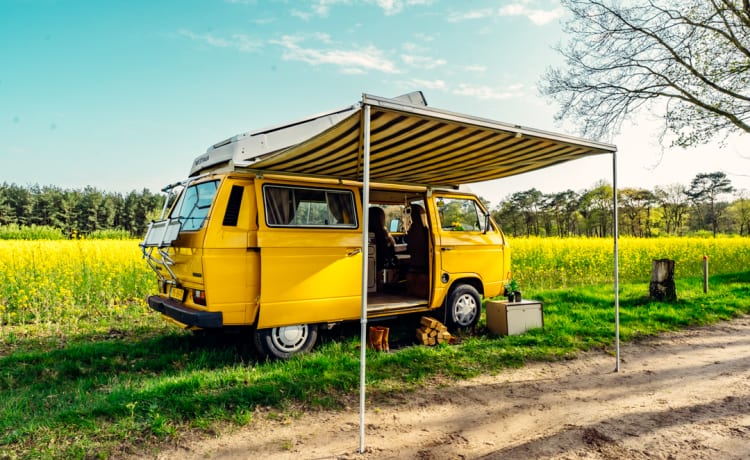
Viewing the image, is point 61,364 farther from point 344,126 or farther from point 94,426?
point 344,126

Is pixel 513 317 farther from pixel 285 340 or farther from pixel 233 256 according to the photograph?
pixel 233 256

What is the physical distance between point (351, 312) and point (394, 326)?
5.92 feet

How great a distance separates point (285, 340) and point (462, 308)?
2810 mm

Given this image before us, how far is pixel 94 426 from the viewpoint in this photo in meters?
3.46

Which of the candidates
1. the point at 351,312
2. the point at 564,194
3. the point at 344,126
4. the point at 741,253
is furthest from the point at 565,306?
the point at 564,194

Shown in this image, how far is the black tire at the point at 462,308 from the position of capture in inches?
262

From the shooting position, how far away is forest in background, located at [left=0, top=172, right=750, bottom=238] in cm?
5209

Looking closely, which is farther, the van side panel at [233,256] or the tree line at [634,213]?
the tree line at [634,213]

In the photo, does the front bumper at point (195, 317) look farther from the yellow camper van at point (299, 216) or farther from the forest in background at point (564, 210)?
the forest in background at point (564, 210)

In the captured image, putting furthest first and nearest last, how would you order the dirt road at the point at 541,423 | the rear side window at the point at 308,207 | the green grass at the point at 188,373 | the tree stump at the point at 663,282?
the tree stump at the point at 663,282
the rear side window at the point at 308,207
the green grass at the point at 188,373
the dirt road at the point at 541,423

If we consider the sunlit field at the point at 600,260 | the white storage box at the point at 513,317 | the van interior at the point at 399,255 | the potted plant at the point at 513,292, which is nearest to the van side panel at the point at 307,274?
the van interior at the point at 399,255

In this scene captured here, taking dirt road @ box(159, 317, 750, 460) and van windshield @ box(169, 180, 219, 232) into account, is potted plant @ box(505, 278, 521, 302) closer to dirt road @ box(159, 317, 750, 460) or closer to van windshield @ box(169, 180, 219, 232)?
dirt road @ box(159, 317, 750, 460)

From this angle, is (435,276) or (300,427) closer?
(300,427)

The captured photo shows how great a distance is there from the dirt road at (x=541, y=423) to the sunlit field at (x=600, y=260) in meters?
7.48
